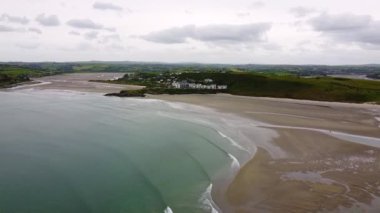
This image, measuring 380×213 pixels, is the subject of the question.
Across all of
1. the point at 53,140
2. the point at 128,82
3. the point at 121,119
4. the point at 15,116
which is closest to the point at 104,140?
the point at 53,140

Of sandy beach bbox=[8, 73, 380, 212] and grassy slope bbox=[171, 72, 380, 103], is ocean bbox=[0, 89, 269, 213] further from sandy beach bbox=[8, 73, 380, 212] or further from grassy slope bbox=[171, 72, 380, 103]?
grassy slope bbox=[171, 72, 380, 103]

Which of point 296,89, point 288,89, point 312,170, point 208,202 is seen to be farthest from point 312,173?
point 288,89

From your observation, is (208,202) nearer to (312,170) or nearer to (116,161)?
(116,161)

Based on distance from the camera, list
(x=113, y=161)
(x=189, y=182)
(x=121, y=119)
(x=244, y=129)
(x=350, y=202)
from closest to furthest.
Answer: (x=350, y=202), (x=189, y=182), (x=113, y=161), (x=244, y=129), (x=121, y=119)

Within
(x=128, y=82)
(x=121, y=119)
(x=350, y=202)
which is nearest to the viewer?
(x=350, y=202)

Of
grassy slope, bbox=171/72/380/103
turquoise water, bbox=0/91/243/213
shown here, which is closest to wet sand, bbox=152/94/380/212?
turquoise water, bbox=0/91/243/213

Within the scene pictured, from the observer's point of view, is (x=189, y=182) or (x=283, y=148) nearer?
(x=189, y=182)

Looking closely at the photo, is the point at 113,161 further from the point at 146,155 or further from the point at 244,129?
the point at 244,129
